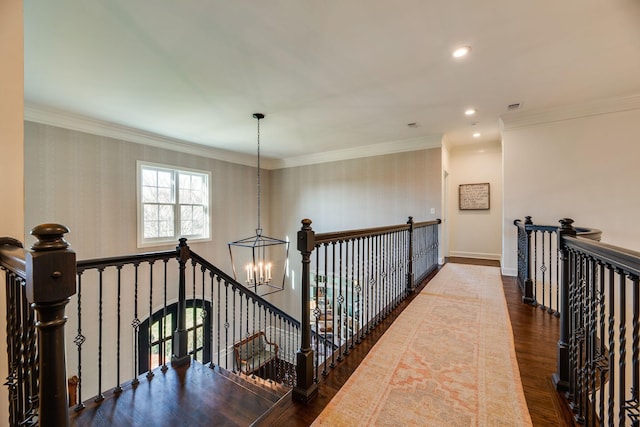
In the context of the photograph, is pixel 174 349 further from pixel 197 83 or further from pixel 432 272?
pixel 432 272

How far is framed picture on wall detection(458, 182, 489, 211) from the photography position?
20.2 feet

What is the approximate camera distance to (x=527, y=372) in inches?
76.0

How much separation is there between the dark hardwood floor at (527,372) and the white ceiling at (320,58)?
271 centimetres

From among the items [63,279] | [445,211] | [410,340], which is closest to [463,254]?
[445,211]

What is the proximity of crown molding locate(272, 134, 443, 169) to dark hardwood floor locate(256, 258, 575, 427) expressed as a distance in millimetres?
3401

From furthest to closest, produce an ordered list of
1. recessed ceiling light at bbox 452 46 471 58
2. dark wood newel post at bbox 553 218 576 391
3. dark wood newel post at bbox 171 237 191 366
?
recessed ceiling light at bbox 452 46 471 58
dark wood newel post at bbox 171 237 191 366
dark wood newel post at bbox 553 218 576 391

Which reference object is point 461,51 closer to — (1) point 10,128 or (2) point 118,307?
(1) point 10,128

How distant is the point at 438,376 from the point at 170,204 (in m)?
5.39

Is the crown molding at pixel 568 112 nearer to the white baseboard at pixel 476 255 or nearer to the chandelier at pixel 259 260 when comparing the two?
the white baseboard at pixel 476 255

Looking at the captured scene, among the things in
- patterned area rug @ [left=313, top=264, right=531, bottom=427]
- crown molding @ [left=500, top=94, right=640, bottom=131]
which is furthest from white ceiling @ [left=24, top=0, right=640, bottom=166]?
patterned area rug @ [left=313, top=264, right=531, bottom=427]

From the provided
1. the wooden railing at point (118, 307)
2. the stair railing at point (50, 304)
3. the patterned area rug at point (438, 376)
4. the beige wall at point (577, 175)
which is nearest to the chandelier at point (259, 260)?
the wooden railing at point (118, 307)

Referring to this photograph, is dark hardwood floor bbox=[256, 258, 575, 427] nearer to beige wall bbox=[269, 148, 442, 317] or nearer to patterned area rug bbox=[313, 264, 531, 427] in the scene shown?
patterned area rug bbox=[313, 264, 531, 427]

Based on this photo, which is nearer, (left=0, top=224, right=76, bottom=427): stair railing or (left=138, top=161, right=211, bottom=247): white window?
(left=0, top=224, right=76, bottom=427): stair railing

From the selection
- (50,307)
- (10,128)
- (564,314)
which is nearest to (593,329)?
(564,314)
